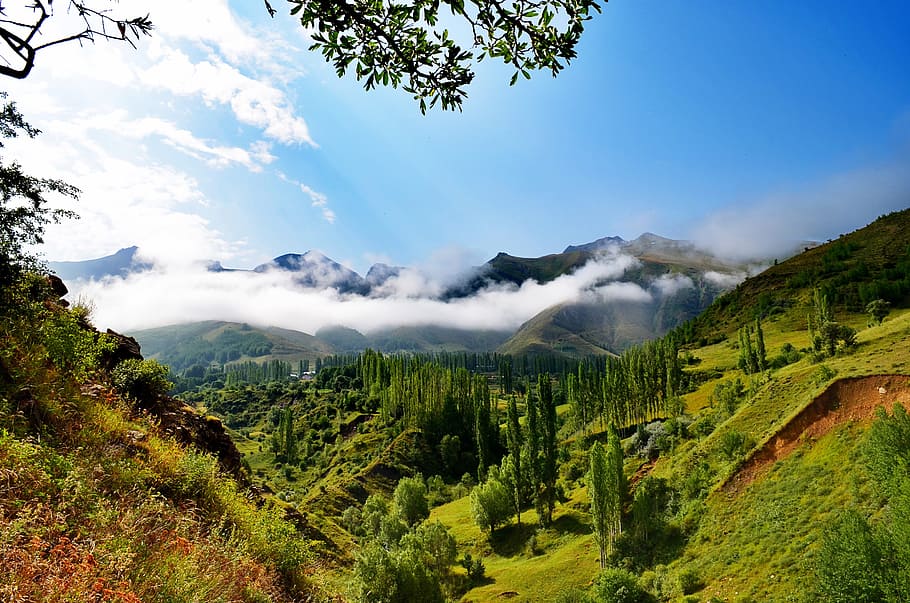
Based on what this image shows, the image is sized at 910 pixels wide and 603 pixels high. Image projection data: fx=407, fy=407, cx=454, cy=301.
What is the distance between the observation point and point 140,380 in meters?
16.3

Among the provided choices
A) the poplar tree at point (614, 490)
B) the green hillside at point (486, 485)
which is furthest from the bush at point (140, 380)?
the poplar tree at point (614, 490)

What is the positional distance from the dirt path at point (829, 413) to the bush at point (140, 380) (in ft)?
141

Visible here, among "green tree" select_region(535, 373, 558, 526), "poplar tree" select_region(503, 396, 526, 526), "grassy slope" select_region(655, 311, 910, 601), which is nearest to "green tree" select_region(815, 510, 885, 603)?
"grassy slope" select_region(655, 311, 910, 601)

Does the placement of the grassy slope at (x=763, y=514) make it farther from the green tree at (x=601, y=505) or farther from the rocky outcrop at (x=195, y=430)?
the rocky outcrop at (x=195, y=430)

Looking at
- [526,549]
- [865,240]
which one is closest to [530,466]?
[526,549]

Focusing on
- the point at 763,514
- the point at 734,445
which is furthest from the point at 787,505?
the point at 734,445

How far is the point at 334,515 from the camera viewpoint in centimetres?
6266

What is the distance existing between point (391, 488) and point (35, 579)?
7956 centimetres

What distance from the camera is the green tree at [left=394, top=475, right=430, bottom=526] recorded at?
59.5m

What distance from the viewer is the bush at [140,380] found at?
15.1 meters

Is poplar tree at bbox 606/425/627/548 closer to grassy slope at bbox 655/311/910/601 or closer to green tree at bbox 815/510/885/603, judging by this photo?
grassy slope at bbox 655/311/910/601

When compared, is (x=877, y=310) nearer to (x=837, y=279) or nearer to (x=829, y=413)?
(x=837, y=279)

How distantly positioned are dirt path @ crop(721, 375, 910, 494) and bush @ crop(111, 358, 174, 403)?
42.9 m

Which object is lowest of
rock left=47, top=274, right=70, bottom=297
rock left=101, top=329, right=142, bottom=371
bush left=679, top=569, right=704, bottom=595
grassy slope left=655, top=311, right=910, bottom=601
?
bush left=679, top=569, right=704, bottom=595
